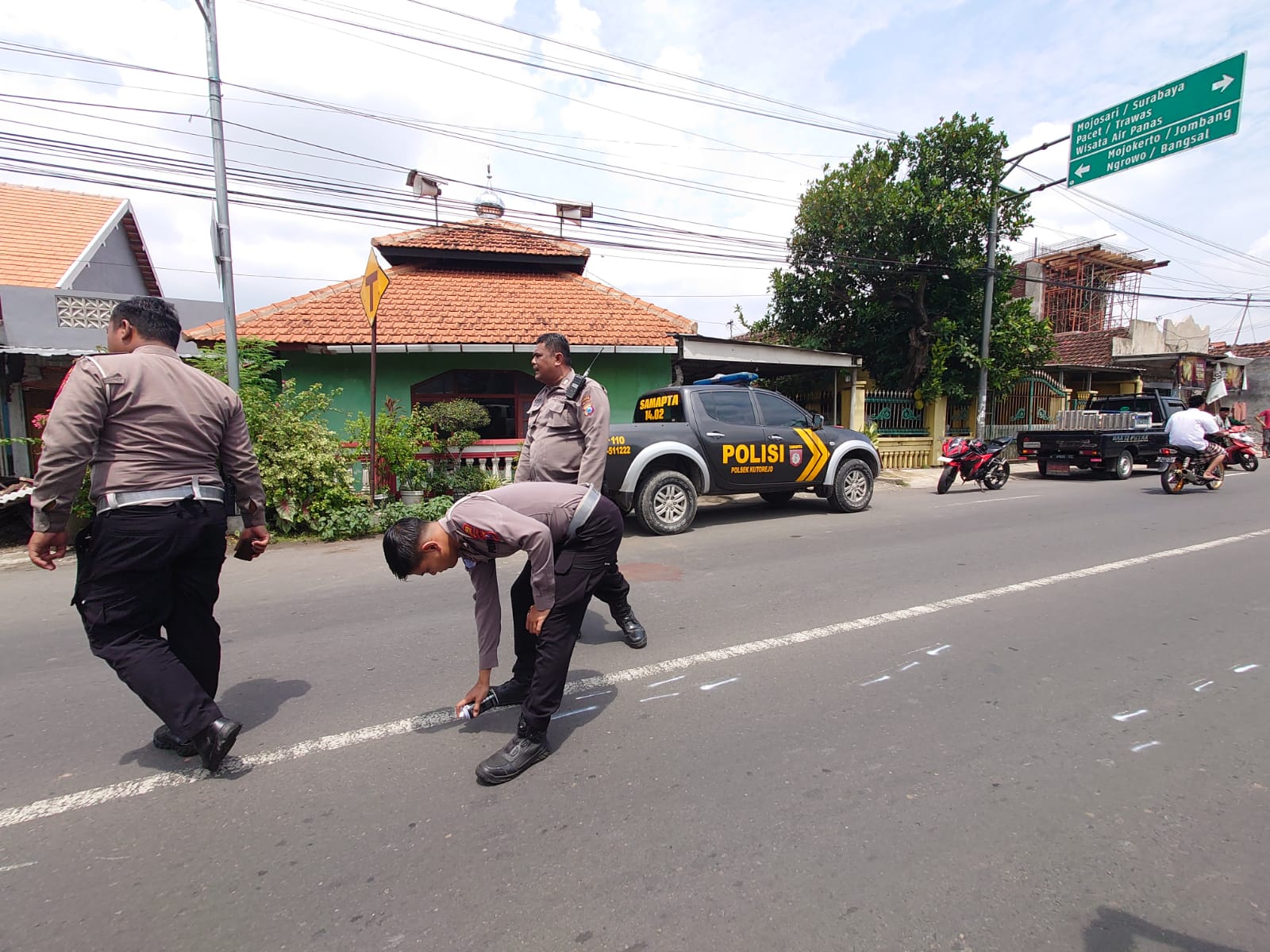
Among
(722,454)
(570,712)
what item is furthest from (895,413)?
(570,712)

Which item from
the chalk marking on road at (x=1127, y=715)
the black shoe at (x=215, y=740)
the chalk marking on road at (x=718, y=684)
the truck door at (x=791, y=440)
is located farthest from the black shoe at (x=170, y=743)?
the truck door at (x=791, y=440)

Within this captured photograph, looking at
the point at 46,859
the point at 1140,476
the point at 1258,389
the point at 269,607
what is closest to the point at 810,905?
the point at 46,859

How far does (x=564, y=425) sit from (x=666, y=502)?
13.8ft

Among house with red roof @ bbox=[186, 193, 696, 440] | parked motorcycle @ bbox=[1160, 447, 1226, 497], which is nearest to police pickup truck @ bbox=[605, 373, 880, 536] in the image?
house with red roof @ bbox=[186, 193, 696, 440]

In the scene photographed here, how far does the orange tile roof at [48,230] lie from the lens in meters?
13.8

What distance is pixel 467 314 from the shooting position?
11.3 meters

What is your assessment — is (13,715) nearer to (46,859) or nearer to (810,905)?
(46,859)

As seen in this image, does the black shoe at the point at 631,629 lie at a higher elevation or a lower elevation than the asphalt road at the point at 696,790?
higher

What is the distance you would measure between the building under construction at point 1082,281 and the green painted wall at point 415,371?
20247 mm

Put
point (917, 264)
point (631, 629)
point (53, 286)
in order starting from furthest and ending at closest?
point (917, 264)
point (53, 286)
point (631, 629)

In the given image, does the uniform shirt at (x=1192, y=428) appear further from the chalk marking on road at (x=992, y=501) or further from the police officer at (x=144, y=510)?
the police officer at (x=144, y=510)

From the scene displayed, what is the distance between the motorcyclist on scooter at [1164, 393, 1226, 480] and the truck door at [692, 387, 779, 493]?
7.35 m

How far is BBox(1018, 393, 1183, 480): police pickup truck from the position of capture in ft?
42.5

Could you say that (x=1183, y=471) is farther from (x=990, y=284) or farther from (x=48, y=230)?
(x=48, y=230)
